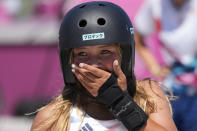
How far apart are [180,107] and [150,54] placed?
126cm

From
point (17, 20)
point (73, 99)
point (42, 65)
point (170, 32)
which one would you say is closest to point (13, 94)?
point (42, 65)

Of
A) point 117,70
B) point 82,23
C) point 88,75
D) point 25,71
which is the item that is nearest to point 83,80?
point 88,75

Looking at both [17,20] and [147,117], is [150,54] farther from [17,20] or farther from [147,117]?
[17,20]

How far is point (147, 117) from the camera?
3117 mm

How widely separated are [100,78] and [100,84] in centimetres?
A: 4

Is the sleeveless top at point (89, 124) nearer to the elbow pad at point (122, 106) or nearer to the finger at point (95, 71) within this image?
the elbow pad at point (122, 106)

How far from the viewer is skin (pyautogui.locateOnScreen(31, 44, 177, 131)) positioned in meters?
3.12

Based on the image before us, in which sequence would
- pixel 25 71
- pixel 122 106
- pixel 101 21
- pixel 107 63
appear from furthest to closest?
pixel 25 71 → pixel 101 21 → pixel 107 63 → pixel 122 106

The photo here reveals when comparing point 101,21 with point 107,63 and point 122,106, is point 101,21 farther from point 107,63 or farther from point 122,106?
point 122,106

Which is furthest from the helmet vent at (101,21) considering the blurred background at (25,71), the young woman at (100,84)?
the blurred background at (25,71)

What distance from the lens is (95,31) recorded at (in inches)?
129

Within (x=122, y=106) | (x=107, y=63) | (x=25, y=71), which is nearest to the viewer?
(x=122, y=106)

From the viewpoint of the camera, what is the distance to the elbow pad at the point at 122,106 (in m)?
3.06

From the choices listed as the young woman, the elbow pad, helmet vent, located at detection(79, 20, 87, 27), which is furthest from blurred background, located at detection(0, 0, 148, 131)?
the elbow pad
